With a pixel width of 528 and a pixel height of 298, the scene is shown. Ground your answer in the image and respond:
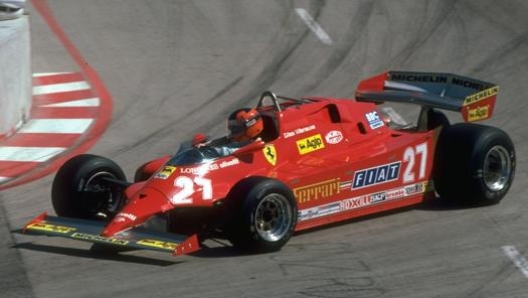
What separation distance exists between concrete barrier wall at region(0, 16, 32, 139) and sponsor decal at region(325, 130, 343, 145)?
463 centimetres

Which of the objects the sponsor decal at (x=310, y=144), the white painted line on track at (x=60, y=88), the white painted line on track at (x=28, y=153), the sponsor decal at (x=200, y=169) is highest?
the sponsor decal at (x=310, y=144)

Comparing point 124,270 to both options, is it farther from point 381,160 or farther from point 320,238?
point 381,160

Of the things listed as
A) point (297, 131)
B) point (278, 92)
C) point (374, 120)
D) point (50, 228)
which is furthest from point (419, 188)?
point (278, 92)

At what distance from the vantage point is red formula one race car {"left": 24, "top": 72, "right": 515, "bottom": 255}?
10.2 metres

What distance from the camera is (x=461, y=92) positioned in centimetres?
1258

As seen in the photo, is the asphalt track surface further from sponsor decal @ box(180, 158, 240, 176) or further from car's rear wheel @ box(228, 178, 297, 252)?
sponsor decal @ box(180, 158, 240, 176)

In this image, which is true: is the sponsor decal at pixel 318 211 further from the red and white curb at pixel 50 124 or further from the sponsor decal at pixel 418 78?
the red and white curb at pixel 50 124

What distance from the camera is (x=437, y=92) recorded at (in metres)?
12.8

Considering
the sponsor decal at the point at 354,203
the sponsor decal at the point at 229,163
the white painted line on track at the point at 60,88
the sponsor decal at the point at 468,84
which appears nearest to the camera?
the sponsor decal at the point at 229,163

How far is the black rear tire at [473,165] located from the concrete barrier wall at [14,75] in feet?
17.9

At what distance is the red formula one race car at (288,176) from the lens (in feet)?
33.3

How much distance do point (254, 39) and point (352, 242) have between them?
7.98m

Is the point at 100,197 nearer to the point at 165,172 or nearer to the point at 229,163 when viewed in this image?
the point at 165,172

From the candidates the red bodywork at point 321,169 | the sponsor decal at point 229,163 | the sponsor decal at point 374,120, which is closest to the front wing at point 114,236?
the red bodywork at point 321,169
